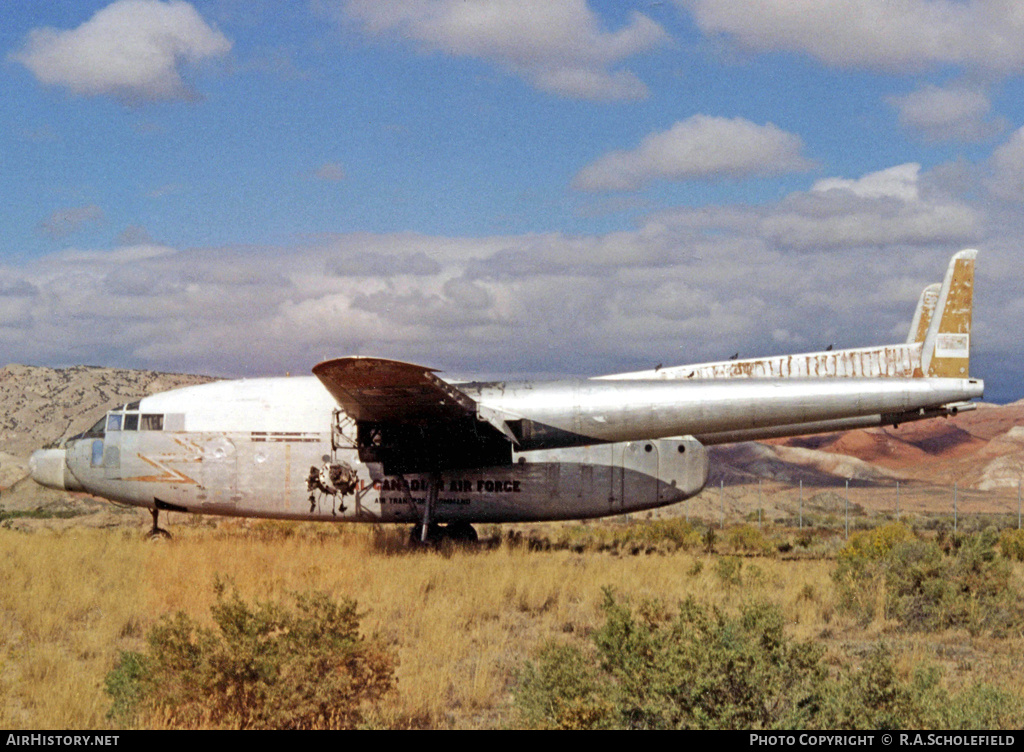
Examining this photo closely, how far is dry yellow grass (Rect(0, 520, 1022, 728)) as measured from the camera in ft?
30.2

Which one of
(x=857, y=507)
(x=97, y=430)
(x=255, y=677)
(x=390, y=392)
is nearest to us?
(x=255, y=677)

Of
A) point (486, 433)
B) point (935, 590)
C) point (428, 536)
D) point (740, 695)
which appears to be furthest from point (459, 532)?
point (740, 695)

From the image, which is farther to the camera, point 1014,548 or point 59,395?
point 59,395

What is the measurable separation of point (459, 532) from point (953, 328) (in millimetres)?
11431

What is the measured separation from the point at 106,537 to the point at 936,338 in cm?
1856

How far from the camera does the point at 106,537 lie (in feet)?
67.9

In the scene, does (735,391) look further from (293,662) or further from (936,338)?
(293,662)

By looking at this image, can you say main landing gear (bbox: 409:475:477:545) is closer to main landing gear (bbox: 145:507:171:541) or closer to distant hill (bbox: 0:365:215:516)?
main landing gear (bbox: 145:507:171:541)

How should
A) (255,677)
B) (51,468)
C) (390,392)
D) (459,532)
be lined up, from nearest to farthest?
1. (255,677)
2. (390,392)
3. (459,532)
4. (51,468)

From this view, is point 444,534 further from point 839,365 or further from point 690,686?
point 690,686

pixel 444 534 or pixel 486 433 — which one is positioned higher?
pixel 486 433

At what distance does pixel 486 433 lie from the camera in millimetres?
19312

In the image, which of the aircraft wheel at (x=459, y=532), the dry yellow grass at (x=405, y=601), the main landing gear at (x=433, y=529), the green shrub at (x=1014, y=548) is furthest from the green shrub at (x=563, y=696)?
the green shrub at (x=1014, y=548)
